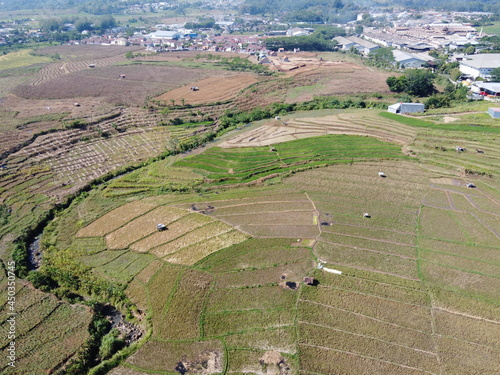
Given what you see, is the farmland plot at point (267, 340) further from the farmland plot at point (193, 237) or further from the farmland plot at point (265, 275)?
the farmland plot at point (193, 237)

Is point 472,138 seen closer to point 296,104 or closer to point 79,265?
point 296,104

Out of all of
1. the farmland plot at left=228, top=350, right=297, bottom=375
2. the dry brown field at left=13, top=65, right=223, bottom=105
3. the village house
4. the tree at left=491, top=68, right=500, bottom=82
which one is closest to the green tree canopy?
the village house

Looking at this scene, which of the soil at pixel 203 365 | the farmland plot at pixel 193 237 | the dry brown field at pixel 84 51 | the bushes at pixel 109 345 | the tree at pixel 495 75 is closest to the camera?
the soil at pixel 203 365

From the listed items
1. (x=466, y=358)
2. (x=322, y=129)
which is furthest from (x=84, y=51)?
(x=466, y=358)

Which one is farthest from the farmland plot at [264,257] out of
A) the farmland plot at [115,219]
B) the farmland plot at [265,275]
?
the farmland plot at [115,219]

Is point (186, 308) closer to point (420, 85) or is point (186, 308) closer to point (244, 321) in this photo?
point (244, 321)

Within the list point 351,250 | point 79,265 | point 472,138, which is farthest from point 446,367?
point 472,138

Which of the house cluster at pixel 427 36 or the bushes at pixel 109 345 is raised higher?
the house cluster at pixel 427 36

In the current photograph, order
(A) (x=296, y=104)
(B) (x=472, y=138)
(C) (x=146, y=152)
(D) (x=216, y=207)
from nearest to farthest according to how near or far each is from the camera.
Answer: (D) (x=216, y=207), (B) (x=472, y=138), (C) (x=146, y=152), (A) (x=296, y=104)
